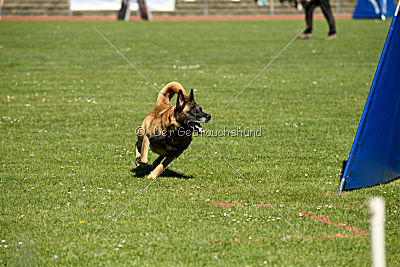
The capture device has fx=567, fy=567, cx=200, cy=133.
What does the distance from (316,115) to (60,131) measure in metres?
5.20

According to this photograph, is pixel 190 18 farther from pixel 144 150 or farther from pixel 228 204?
pixel 228 204

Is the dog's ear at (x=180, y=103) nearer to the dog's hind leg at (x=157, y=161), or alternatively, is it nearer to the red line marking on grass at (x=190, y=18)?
the dog's hind leg at (x=157, y=161)

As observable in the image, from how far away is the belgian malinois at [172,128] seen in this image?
7328mm

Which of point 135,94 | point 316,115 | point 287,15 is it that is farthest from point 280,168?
point 287,15

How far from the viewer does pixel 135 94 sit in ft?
46.5

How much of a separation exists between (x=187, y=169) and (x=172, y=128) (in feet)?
4.05

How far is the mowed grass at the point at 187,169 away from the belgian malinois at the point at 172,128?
1.50ft

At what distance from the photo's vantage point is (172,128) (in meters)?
7.43

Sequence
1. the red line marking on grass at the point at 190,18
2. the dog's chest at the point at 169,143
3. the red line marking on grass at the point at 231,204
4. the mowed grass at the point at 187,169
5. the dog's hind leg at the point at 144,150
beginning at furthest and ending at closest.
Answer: the red line marking on grass at the point at 190,18 < the dog's hind leg at the point at 144,150 < the dog's chest at the point at 169,143 < the red line marking on grass at the point at 231,204 < the mowed grass at the point at 187,169

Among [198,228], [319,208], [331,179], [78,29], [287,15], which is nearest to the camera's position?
[198,228]

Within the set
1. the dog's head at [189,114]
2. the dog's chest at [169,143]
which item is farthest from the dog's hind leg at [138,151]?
the dog's head at [189,114]

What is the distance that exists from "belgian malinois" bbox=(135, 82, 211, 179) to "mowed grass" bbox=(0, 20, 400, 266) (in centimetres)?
46

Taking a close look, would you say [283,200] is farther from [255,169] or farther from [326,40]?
[326,40]

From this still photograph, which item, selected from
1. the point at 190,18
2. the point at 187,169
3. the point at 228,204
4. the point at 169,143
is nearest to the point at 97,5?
the point at 190,18
